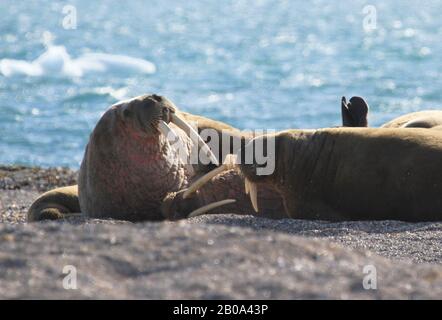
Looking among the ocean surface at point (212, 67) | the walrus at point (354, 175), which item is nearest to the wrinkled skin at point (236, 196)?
the walrus at point (354, 175)

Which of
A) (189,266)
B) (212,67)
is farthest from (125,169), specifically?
(212,67)

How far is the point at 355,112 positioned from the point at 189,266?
16.8 feet

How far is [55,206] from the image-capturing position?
8.27 m

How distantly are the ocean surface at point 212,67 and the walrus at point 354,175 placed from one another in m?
3.35

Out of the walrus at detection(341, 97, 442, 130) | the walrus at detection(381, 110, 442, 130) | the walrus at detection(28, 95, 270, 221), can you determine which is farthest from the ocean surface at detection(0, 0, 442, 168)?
the walrus at detection(28, 95, 270, 221)

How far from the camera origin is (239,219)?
284 inches

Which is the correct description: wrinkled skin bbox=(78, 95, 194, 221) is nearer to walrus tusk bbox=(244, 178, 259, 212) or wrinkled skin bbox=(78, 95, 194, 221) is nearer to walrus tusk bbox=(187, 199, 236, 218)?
walrus tusk bbox=(187, 199, 236, 218)

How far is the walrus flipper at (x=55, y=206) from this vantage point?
25.7 ft

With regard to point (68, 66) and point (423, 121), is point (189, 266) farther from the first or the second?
point (68, 66)

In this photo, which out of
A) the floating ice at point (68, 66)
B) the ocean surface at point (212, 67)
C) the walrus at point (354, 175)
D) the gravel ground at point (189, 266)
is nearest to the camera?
the gravel ground at point (189, 266)

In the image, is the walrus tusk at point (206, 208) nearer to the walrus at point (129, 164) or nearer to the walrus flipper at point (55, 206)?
the walrus at point (129, 164)
